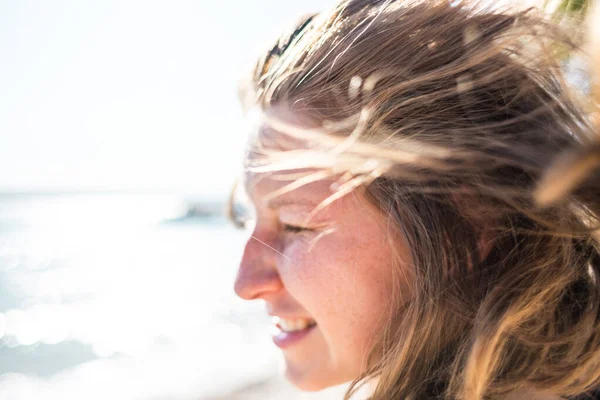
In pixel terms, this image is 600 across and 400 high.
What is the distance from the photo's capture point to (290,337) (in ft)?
5.92

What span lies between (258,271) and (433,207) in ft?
2.00

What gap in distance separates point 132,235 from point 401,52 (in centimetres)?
2945

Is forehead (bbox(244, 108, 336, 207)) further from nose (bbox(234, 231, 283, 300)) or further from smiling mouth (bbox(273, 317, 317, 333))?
smiling mouth (bbox(273, 317, 317, 333))

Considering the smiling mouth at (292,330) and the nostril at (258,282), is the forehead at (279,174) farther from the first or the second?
→ the smiling mouth at (292,330)

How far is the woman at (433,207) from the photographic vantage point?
1434 millimetres

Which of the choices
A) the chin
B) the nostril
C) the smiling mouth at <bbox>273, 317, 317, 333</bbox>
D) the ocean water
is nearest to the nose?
the nostril

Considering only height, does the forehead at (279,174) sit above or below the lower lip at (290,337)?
above

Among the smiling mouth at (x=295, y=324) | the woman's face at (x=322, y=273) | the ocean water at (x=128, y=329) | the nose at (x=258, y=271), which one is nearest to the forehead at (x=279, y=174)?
the woman's face at (x=322, y=273)

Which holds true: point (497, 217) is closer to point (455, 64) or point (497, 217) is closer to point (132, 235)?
point (455, 64)

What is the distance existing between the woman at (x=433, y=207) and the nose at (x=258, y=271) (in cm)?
6

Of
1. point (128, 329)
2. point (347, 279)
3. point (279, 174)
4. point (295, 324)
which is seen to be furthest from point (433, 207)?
point (128, 329)

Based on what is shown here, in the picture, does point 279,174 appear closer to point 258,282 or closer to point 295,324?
point 258,282

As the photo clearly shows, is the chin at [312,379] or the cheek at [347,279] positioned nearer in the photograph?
the cheek at [347,279]

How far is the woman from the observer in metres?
1.43
